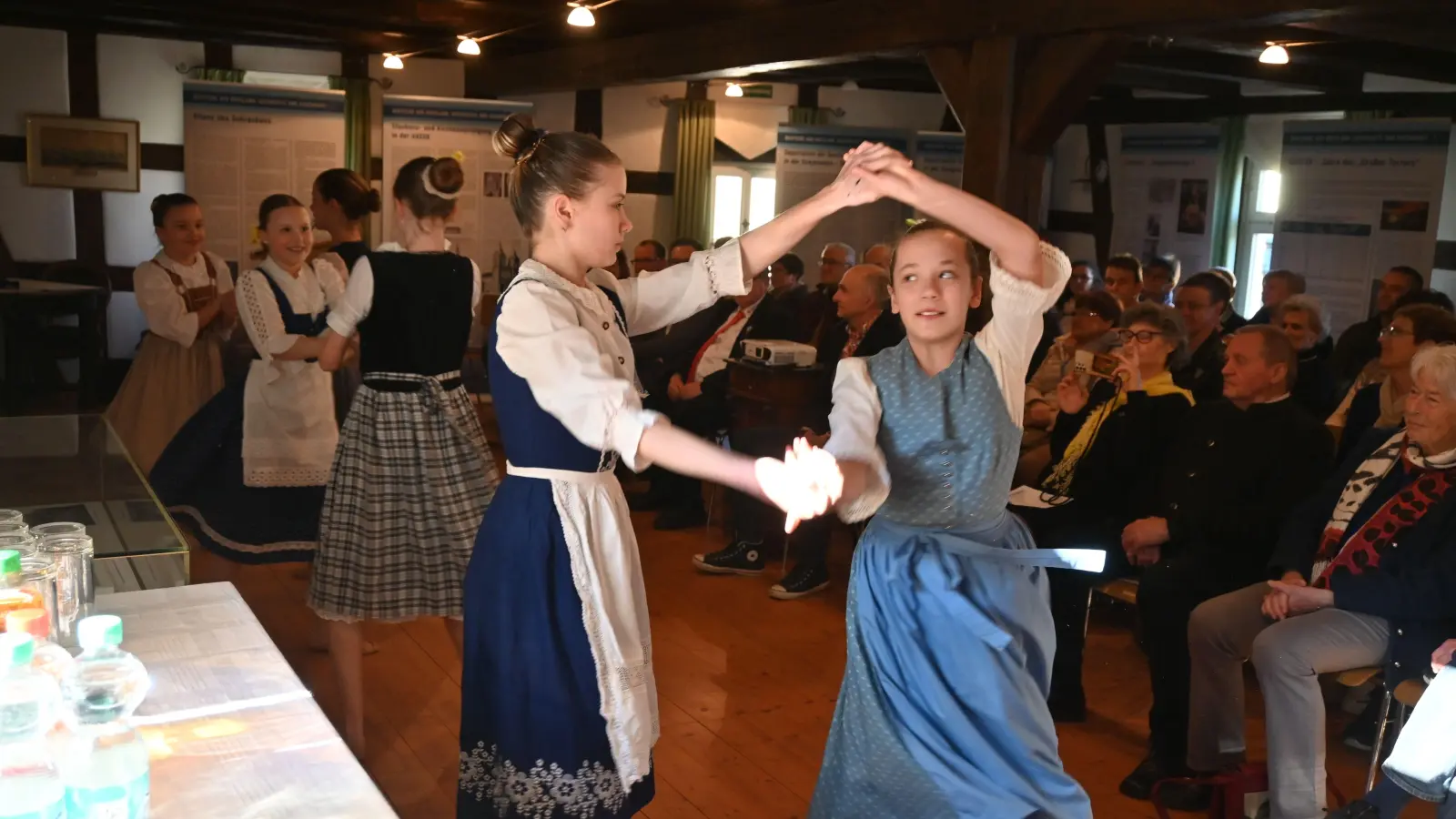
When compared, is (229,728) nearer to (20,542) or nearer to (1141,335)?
(20,542)

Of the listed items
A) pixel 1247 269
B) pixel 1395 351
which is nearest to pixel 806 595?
pixel 1395 351

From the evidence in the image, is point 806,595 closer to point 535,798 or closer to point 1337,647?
point 1337,647

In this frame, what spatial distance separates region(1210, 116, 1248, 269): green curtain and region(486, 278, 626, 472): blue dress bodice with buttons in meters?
9.31

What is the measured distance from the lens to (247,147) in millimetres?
8492

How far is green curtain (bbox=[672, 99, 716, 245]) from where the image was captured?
1066cm

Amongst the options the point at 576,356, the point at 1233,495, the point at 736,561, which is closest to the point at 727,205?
the point at 736,561

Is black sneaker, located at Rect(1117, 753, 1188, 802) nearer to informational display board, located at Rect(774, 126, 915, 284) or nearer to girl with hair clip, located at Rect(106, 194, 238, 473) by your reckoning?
girl with hair clip, located at Rect(106, 194, 238, 473)

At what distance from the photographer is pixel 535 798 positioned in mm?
1987

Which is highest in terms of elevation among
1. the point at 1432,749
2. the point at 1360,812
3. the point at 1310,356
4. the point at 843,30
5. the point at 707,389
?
the point at 843,30

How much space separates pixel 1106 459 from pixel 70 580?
294cm

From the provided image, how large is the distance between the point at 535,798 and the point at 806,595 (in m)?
2.94

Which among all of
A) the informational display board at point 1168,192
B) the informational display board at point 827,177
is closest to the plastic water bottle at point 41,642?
the informational display board at point 827,177

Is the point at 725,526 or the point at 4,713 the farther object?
the point at 725,526

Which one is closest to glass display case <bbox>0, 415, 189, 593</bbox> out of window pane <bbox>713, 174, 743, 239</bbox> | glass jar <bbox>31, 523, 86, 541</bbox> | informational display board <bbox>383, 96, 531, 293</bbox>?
glass jar <bbox>31, 523, 86, 541</bbox>
